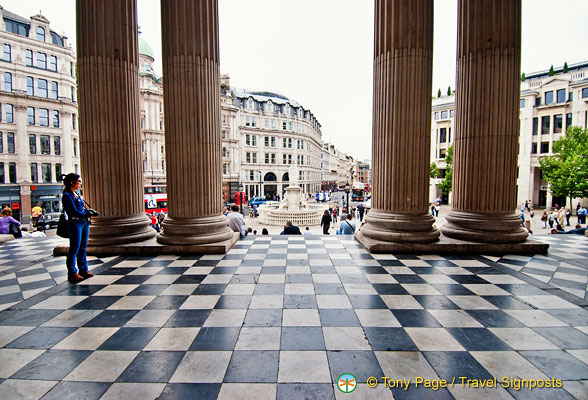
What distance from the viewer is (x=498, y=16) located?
775cm

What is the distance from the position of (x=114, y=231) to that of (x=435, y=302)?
777 centimetres

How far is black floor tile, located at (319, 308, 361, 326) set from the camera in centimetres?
407

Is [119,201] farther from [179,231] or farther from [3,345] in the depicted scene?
[3,345]

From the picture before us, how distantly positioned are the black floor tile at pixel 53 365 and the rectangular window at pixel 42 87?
147 feet

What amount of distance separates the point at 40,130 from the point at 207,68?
129ft

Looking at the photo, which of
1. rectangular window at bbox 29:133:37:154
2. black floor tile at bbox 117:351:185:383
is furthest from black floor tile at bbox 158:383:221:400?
rectangular window at bbox 29:133:37:154

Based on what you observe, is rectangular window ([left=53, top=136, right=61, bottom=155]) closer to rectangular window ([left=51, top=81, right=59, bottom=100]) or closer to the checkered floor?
rectangular window ([left=51, top=81, right=59, bottom=100])

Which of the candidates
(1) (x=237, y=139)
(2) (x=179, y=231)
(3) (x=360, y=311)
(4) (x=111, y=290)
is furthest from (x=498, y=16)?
(1) (x=237, y=139)

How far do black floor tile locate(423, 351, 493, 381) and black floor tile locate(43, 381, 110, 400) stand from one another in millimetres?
3308

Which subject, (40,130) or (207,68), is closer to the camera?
(207,68)

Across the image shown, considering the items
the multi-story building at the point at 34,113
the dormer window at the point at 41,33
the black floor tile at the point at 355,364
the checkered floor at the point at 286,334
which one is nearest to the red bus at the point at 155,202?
the multi-story building at the point at 34,113

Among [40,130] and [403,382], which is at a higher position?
[40,130]

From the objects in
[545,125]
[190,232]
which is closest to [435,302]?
[190,232]

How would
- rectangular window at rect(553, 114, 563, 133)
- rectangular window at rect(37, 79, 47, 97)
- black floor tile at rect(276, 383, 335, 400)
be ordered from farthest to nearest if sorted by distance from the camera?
rectangular window at rect(553, 114, 563, 133)
rectangular window at rect(37, 79, 47, 97)
black floor tile at rect(276, 383, 335, 400)
